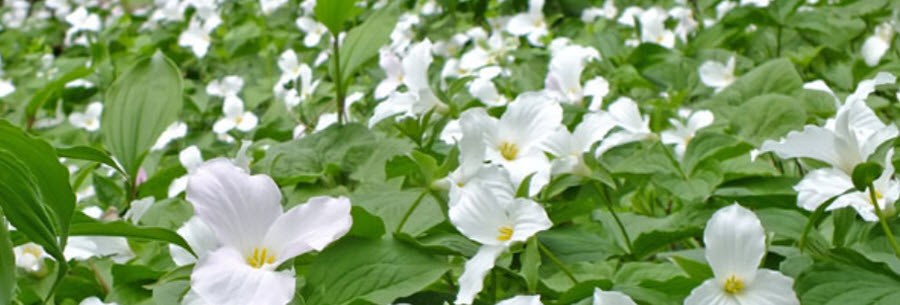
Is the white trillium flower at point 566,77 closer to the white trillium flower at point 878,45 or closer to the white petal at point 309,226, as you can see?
the white trillium flower at point 878,45

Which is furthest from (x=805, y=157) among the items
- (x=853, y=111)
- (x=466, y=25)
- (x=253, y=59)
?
(x=253, y=59)

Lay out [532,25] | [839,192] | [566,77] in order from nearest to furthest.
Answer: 1. [839,192]
2. [566,77]
3. [532,25]

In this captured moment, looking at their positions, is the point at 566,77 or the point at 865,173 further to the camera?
the point at 566,77

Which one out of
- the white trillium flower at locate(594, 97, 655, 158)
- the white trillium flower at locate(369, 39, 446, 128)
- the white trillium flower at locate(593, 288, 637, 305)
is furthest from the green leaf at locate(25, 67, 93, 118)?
the white trillium flower at locate(593, 288, 637, 305)

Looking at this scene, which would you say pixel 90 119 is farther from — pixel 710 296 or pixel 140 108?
pixel 710 296

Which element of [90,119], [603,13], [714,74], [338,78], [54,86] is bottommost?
[90,119]

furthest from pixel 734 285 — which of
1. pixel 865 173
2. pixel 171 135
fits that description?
pixel 171 135
